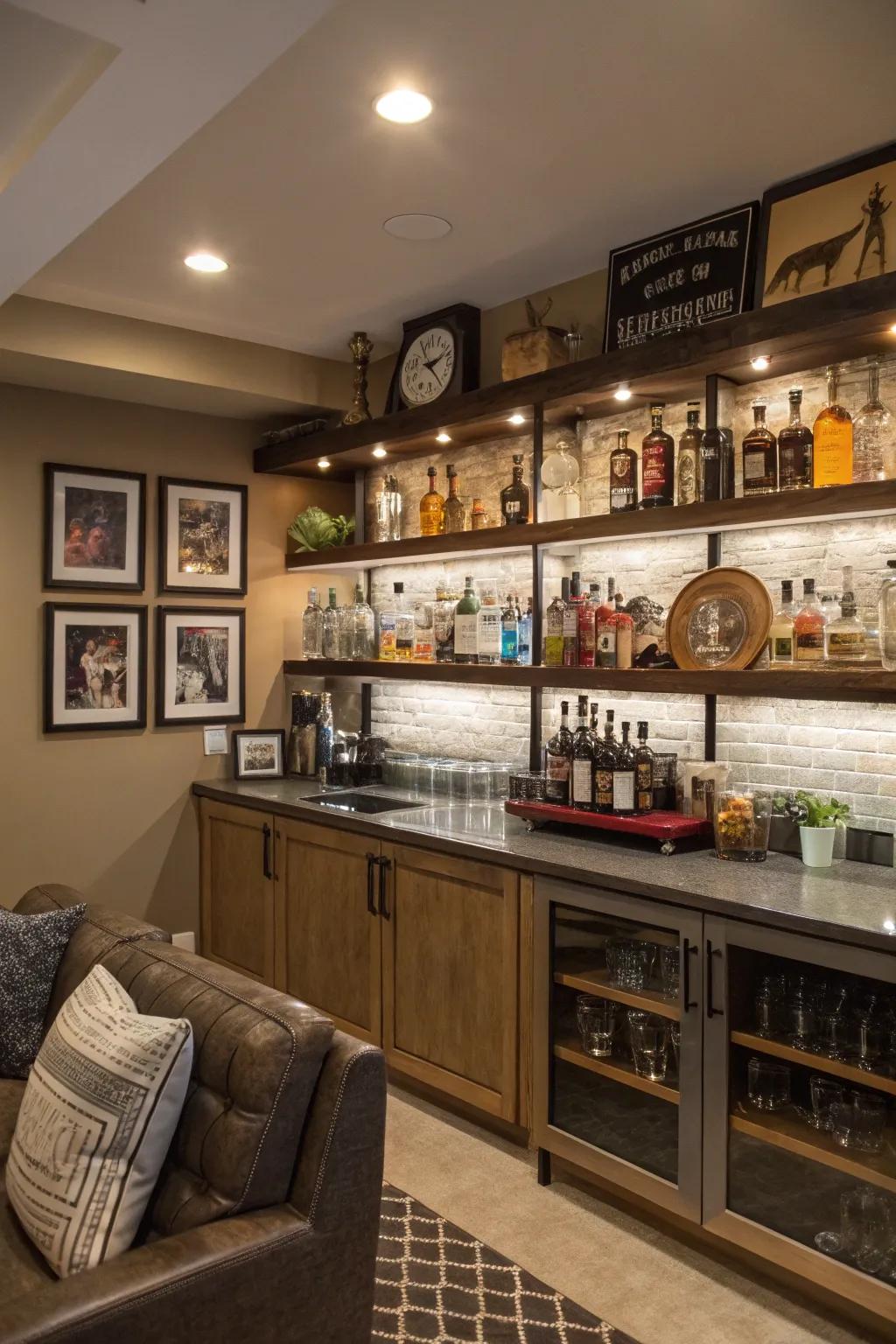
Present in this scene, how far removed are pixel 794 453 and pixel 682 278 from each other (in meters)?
0.71

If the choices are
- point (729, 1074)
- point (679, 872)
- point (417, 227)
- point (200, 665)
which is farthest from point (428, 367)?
point (729, 1074)

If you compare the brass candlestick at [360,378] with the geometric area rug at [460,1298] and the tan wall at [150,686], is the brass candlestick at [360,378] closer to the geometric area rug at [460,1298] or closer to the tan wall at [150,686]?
the tan wall at [150,686]

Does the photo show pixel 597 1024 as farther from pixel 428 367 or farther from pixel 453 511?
pixel 428 367

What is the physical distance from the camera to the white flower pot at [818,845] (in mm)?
2703

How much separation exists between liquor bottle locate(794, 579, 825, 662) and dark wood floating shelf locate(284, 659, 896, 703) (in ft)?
0.19

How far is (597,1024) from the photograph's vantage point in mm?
2758

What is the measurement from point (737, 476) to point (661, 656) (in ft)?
1.97

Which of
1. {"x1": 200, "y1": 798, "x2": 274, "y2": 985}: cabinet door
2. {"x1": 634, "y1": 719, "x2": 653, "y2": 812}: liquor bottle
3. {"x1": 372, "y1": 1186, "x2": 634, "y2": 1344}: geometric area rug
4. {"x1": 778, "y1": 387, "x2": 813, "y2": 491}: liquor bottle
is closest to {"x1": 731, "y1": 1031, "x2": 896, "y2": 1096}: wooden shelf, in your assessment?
{"x1": 372, "y1": 1186, "x2": 634, "y2": 1344}: geometric area rug

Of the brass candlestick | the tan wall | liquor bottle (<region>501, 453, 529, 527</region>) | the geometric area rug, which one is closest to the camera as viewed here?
the geometric area rug

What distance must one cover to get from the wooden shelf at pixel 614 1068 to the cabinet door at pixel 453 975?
0.19 metres

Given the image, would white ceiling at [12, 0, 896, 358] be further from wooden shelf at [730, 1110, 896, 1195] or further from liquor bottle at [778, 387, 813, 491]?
wooden shelf at [730, 1110, 896, 1195]

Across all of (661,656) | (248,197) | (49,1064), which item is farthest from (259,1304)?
(248,197)

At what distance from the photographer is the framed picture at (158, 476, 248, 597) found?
4.39 metres

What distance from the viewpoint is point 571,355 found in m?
3.50
